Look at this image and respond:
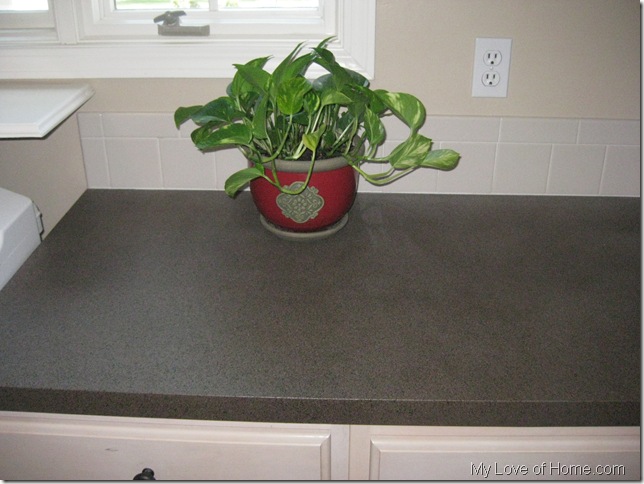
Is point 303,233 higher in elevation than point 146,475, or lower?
higher

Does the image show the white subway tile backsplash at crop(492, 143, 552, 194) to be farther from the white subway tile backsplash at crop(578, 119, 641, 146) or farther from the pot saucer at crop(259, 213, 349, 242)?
the pot saucer at crop(259, 213, 349, 242)

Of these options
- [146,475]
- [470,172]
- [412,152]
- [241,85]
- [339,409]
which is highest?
[241,85]

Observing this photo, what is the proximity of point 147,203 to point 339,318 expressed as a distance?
0.58 m

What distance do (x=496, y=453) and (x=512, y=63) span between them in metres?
0.77

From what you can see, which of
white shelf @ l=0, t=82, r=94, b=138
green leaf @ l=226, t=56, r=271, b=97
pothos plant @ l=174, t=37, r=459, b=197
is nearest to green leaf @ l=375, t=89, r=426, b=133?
pothos plant @ l=174, t=37, r=459, b=197

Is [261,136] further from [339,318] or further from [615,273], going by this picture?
[615,273]

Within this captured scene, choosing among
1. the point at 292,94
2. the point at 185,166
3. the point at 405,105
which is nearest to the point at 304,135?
the point at 292,94

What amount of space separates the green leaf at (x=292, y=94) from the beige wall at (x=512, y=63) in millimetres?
324

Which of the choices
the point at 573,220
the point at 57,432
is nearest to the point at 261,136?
the point at 57,432

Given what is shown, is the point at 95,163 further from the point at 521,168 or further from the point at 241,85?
the point at 521,168

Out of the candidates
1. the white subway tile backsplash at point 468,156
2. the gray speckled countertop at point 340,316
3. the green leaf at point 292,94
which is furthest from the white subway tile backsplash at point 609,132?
the green leaf at point 292,94

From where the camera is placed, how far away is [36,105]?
1153 mm

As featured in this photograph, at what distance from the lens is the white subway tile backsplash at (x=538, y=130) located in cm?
128

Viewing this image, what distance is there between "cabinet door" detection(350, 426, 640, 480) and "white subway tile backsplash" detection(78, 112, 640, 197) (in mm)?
644
